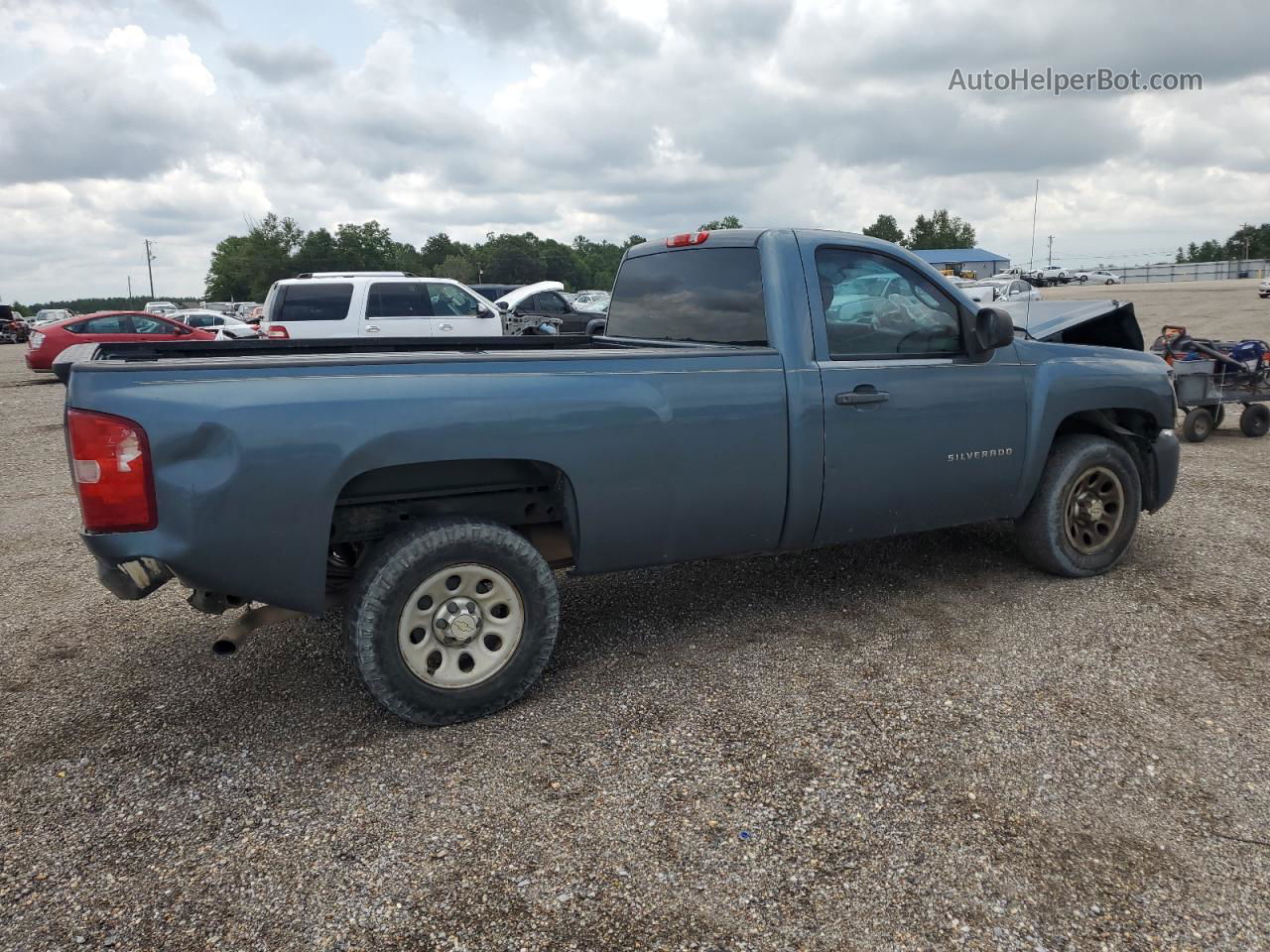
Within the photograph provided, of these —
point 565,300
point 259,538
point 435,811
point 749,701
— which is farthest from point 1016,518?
point 565,300

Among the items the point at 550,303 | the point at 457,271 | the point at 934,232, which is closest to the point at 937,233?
the point at 934,232

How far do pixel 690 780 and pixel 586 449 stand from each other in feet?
4.18

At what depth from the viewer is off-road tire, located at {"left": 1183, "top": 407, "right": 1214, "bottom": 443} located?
9.66 m

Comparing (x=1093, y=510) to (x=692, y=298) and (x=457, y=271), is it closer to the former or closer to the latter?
(x=692, y=298)

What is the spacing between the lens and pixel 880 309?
4.35m

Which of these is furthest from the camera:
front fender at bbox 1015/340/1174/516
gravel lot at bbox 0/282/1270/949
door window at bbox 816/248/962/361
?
front fender at bbox 1015/340/1174/516

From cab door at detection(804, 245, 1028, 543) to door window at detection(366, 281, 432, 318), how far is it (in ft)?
35.0

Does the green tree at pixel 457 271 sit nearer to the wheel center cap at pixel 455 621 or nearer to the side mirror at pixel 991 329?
the side mirror at pixel 991 329

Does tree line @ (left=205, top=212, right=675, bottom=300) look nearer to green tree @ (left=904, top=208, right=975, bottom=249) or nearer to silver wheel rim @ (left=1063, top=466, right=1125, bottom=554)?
green tree @ (left=904, top=208, right=975, bottom=249)

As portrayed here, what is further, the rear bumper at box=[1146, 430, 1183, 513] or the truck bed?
the rear bumper at box=[1146, 430, 1183, 513]

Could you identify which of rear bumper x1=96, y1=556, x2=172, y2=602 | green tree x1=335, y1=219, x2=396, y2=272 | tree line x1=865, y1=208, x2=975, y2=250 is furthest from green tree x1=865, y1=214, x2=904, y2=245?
rear bumper x1=96, y1=556, x2=172, y2=602

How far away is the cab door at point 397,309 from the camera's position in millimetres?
13625

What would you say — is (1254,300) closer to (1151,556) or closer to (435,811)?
(1151,556)

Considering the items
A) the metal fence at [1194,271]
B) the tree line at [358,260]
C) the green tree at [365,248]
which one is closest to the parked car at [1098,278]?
the metal fence at [1194,271]
